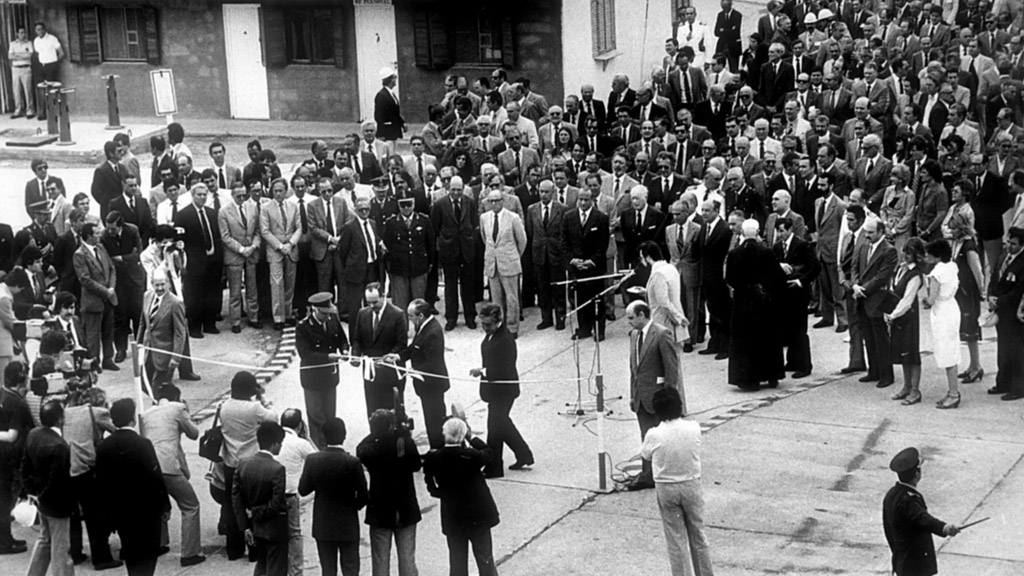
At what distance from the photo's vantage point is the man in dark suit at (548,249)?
65.1ft

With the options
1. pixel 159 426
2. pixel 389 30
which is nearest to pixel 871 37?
pixel 389 30

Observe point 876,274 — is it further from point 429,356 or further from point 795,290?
point 429,356

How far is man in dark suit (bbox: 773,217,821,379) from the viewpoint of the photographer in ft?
57.6

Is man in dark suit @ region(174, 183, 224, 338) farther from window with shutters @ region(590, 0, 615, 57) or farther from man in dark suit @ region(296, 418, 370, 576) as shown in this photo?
window with shutters @ region(590, 0, 615, 57)

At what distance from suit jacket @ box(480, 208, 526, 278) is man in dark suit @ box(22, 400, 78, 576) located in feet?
25.6

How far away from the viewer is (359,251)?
19.8 m

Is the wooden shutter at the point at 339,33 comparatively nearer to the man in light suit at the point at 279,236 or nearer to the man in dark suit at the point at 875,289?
the man in light suit at the point at 279,236

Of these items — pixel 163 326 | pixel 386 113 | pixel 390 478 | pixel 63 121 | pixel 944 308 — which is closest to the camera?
pixel 390 478

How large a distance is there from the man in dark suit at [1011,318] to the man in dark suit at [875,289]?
1151 millimetres

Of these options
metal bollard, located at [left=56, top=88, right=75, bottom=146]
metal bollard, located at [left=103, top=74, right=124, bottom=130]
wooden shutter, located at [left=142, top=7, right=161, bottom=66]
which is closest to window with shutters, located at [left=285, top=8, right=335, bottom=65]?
wooden shutter, located at [left=142, top=7, right=161, bottom=66]

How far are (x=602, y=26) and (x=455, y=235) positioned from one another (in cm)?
1111

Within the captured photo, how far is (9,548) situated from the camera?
1398cm

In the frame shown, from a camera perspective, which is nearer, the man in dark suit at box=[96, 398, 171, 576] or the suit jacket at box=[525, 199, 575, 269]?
the man in dark suit at box=[96, 398, 171, 576]

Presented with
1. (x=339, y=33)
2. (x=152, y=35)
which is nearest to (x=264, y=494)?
(x=339, y=33)
